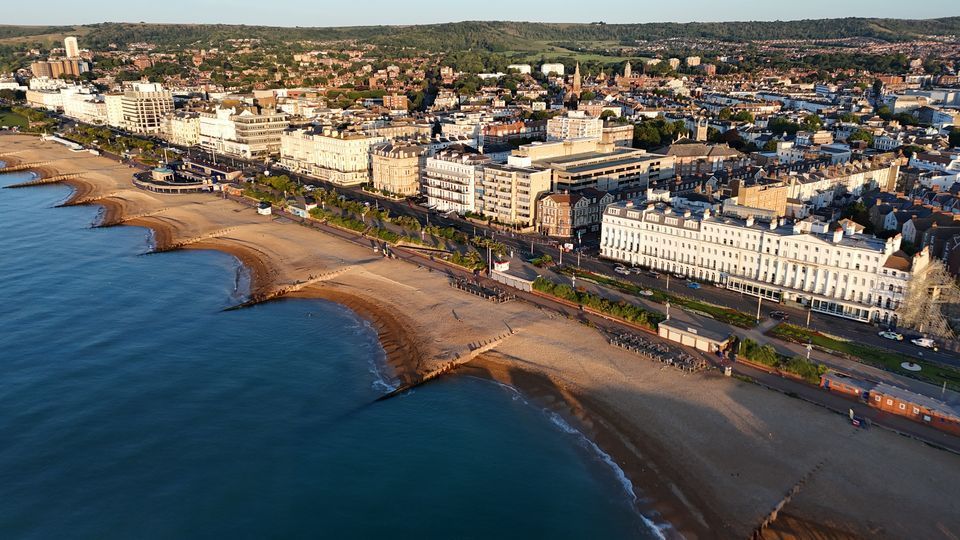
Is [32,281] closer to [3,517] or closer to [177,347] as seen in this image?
[177,347]

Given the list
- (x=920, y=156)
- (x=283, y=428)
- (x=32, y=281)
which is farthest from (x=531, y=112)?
(x=283, y=428)

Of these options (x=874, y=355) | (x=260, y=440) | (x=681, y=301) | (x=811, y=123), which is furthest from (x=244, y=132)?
(x=874, y=355)

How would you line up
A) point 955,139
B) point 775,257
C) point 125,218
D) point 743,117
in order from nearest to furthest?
point 775,257 → point 125,218 → point 955,139 → point 743,117

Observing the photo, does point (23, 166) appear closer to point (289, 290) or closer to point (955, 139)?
point (289, 290)

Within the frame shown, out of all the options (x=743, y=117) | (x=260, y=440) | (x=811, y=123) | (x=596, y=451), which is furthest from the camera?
(x=743, y=117)

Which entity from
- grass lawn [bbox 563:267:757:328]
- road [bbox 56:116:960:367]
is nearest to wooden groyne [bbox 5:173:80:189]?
road [bbox 56:116:960:367]
